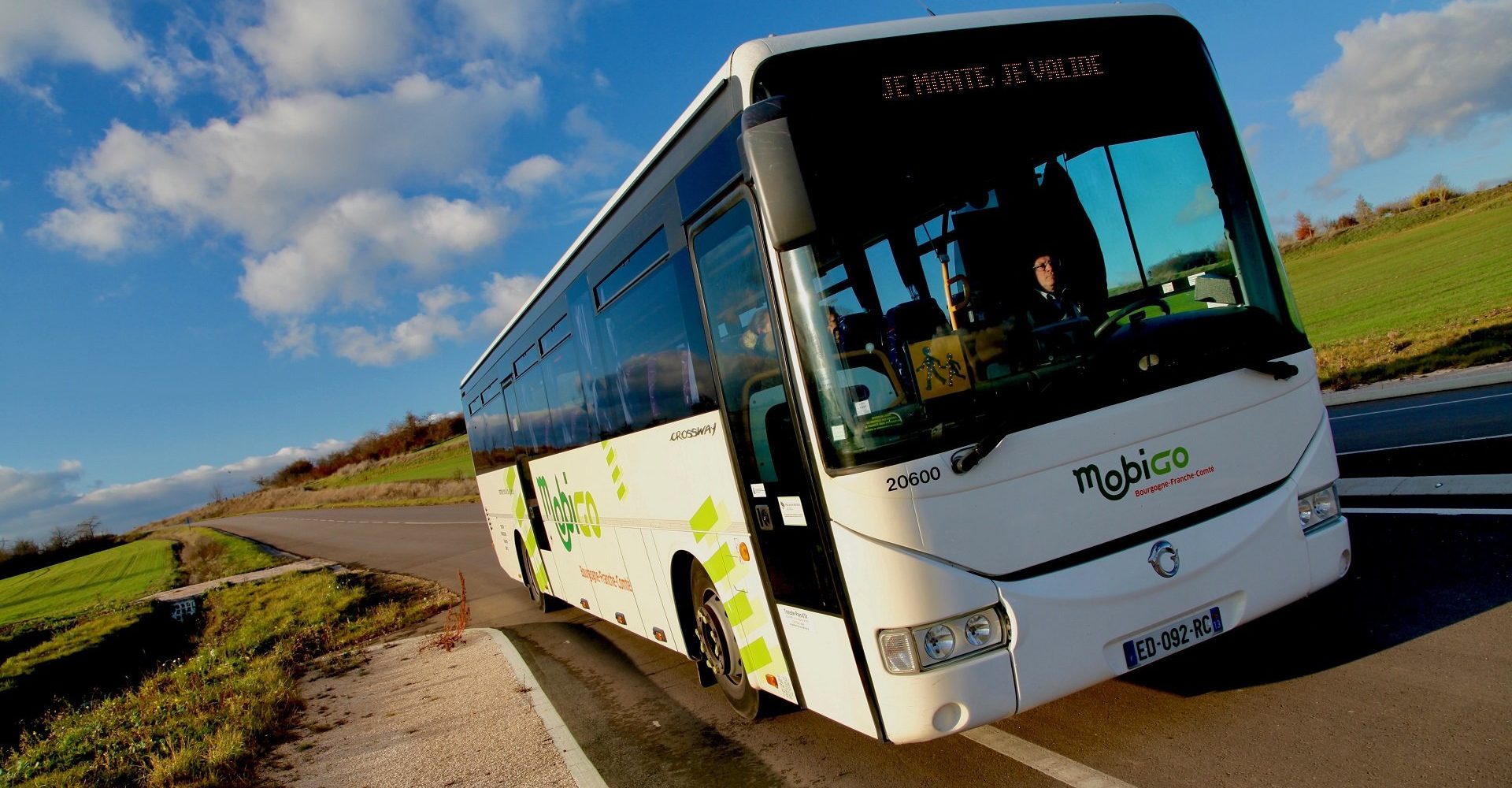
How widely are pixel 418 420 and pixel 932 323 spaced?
352ft

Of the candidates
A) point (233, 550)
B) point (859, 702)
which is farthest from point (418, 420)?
point (859, 702)

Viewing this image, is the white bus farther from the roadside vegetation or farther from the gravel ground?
the roadside vegetation

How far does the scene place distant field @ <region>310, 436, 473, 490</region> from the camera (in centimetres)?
7244

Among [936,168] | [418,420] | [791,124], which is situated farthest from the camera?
[418,420]

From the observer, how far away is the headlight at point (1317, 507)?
4.29 meters

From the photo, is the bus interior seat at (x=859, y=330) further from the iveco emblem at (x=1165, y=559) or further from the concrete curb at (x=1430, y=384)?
the concrete curb at (x=1430, y=384)

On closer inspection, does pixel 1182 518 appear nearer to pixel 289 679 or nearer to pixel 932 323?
pixel 932 323

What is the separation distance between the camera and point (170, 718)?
9148 millimetres

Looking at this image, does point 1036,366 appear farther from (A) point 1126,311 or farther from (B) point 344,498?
(B) point 344,498

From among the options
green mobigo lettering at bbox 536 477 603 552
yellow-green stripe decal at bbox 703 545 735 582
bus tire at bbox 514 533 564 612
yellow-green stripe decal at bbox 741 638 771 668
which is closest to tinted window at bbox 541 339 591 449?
green mobigo lettering at bbox 536 477 603 552

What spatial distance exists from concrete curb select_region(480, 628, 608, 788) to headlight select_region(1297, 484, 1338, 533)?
158 inches

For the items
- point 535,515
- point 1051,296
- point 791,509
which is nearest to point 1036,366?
point 1051,296

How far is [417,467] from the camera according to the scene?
281 ft

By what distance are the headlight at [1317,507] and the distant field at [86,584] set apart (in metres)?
30.8
